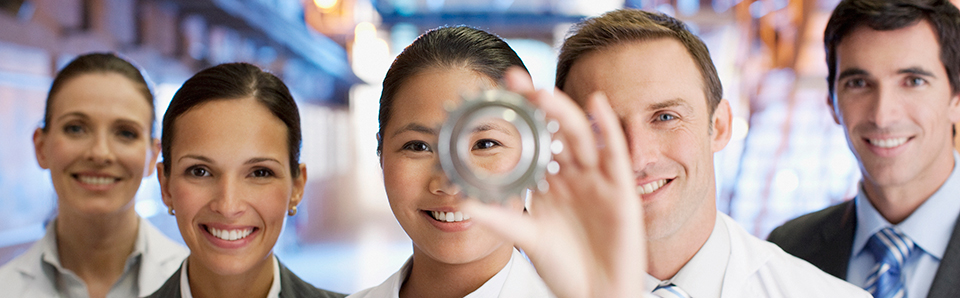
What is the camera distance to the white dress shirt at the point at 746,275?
1966mm

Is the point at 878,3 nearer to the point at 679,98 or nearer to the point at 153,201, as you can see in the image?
the point at 679,98

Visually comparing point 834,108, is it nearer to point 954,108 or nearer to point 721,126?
point 954,108

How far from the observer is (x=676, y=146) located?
191 centimetres

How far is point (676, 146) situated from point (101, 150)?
2163 millimetres

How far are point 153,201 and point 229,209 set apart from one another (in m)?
4.76

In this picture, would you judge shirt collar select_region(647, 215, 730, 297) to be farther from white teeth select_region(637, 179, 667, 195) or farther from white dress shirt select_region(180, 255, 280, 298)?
white dress shirt select_region(180, 255, 280, 298)

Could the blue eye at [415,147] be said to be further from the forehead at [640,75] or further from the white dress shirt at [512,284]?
the forehead at [640,75]

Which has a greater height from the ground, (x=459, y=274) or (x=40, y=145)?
(x=40, y=145)

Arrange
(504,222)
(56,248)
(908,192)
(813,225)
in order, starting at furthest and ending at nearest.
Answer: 1. (56,248)
2. (813,225)
3. (908,192)
4. (504,222)

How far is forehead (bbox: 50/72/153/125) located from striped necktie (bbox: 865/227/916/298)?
9.51 feet

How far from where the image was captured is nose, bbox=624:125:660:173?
1869 mm

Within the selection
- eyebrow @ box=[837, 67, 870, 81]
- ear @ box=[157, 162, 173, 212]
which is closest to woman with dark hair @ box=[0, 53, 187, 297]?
ear @ box=[157, 162, 173, 212]

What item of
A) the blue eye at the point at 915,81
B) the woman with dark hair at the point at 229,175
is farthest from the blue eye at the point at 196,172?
the blue eye at the point at 915,81

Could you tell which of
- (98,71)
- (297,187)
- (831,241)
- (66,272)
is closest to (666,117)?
(831,241)
